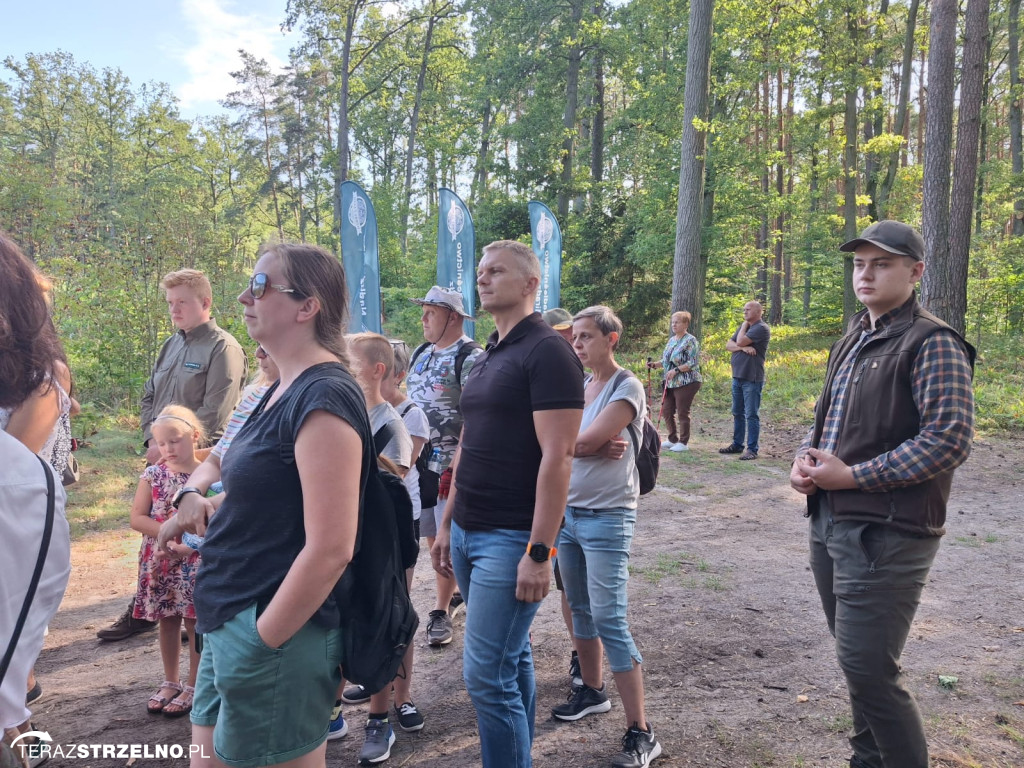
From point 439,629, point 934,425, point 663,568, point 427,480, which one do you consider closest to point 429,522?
point 427,480

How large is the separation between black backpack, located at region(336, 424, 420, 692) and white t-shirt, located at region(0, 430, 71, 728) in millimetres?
649

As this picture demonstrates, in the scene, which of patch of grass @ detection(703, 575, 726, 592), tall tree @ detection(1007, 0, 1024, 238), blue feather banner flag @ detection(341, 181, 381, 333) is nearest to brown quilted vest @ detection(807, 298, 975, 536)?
patch of grass @ detection(703, 575, 726, 592)

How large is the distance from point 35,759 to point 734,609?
13.3ft

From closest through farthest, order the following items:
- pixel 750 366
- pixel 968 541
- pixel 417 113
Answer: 1. pixel 968 541
2. pixel 750 366
3. pixel 417 113

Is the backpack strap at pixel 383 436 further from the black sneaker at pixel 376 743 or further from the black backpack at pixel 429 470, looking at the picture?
the black sneaker at pixel 376 743

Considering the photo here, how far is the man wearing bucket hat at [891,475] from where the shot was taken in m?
2.24

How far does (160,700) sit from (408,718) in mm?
1279

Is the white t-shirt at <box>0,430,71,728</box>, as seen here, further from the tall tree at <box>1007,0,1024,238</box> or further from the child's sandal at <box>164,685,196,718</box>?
the tall tree at <box>1007,0,1024,238</box>

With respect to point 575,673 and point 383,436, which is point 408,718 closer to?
point 575,673

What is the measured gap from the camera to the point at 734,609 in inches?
185

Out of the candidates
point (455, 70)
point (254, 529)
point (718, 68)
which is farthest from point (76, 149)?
point (254, 529)

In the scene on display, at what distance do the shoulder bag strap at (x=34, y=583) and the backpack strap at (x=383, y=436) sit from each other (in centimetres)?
170

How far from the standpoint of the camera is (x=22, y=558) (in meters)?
1.32

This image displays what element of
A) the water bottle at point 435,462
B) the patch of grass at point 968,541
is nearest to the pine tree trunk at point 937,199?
the patch of grass at point 968,541
